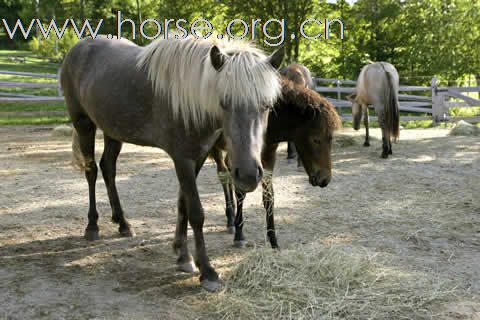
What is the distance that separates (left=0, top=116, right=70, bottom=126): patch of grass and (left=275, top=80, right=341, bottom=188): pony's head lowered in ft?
36.5

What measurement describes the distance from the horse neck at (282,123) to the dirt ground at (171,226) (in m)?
0.98

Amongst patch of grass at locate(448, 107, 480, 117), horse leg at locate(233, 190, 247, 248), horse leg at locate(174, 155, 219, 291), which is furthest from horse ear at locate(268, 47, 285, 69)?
patch of grass at locate(448, 107, 480, 117)

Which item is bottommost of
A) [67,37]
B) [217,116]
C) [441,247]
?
[441,247]

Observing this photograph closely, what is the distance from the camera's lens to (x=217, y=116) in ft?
9.39

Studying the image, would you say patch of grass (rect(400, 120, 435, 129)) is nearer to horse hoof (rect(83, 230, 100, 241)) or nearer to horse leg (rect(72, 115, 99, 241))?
horse leg (rect(72, 115, 99, 241))

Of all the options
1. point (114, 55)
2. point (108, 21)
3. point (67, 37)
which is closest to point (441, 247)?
point (114, 55)

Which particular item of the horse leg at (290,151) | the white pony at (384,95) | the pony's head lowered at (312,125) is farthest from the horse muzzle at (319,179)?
the white pony at (384,95)

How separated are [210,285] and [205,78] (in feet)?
4.58

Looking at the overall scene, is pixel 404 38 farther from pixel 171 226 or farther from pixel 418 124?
pixel 171 226

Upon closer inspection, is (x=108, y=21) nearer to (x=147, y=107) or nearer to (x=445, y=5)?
(x=445, y=5)

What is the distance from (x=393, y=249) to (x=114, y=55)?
2899mm

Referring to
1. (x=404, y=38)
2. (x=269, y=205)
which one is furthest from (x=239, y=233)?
(x=404, y=38)

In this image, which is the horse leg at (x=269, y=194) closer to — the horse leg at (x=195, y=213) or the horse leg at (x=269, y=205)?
the horse leg at (x=269, y=205)

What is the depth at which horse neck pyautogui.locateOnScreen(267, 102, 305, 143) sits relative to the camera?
3.73 m
